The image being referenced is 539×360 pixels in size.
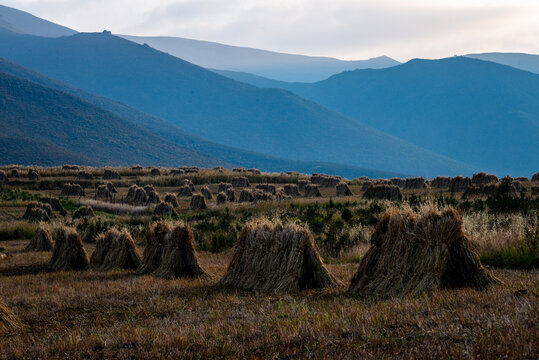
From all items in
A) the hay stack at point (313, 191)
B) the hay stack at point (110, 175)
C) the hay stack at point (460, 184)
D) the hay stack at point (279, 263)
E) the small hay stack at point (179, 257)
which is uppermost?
the hay stack at point (460, 184)

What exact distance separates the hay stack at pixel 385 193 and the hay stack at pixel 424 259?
29243 millimetres

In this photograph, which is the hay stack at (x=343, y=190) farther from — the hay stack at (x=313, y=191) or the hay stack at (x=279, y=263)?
the hay stack at (x=279, y=263)

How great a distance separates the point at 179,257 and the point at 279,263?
359 centimetres

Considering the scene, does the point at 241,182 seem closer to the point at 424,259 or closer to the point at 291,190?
the point at 291,190

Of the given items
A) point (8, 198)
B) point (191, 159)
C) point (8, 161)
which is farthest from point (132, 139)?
point (8, 198)

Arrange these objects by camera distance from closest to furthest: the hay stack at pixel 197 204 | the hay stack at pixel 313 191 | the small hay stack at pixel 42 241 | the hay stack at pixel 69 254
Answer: the hay stack at pixel 69 254
the small hay stack at pixel 42 241
the hay stack at pixel 197 204
the hay stack at pixel 313 191

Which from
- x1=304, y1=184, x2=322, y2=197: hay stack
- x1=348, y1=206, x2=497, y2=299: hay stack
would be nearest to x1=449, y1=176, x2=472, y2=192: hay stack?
x1=304, y1=184, x2=322, y2=197: hay stack

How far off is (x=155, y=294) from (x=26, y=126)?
166 meters

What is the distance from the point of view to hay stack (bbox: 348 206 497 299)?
959cm

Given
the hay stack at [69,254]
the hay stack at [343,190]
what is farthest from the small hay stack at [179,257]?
the hay stack at [343,190]

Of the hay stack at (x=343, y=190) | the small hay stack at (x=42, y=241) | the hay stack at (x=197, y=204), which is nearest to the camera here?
the small hay stack at (x=42, y=241)

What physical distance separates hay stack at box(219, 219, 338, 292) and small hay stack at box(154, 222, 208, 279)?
205cm

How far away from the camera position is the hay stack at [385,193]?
39438 millimetres

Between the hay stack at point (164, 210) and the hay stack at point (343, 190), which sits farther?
the hay stack at point (343, 190)
